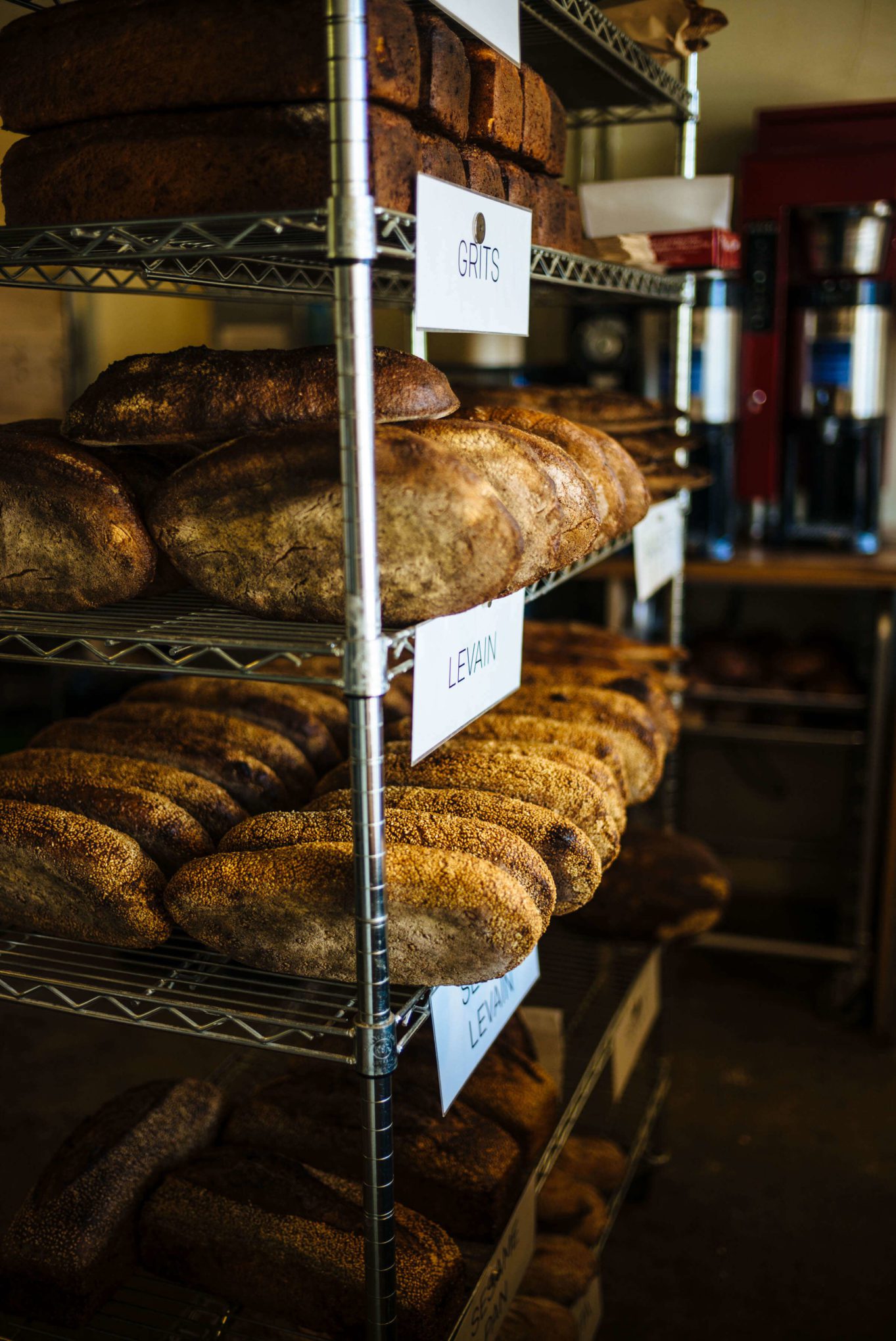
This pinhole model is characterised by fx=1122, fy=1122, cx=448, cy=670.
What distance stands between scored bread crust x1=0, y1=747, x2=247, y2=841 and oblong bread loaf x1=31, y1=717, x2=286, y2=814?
3cm

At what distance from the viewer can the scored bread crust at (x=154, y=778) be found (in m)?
1.33

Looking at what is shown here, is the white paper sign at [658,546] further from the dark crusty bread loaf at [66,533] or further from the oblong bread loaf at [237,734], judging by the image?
the dark crusty bread loaf at [66,533]

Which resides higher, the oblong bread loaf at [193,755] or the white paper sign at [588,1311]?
the oblong bread loaf at [193,755]

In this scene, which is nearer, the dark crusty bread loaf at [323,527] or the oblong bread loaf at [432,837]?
the dark crusty bread loaf at [323,527]

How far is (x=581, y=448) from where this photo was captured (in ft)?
4.92

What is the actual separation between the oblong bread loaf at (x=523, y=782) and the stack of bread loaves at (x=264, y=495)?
0.84ft

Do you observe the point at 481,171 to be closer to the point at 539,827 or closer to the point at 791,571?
the point at 539,827

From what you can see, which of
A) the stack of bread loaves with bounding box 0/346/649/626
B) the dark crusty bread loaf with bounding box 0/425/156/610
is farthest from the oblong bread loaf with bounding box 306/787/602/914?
the dark crusty bread loaf with bounding box 0/425/156/610

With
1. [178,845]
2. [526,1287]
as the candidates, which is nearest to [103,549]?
[178,845]

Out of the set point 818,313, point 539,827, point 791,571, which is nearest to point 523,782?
point 539,827

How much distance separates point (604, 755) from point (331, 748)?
39 centimetres

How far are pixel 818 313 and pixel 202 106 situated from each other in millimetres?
2218

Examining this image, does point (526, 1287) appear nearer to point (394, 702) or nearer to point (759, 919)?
point (394, 702)

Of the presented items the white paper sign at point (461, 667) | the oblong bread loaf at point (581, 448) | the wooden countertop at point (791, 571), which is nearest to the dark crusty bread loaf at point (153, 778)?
the white paper sign at point (461, 667)
